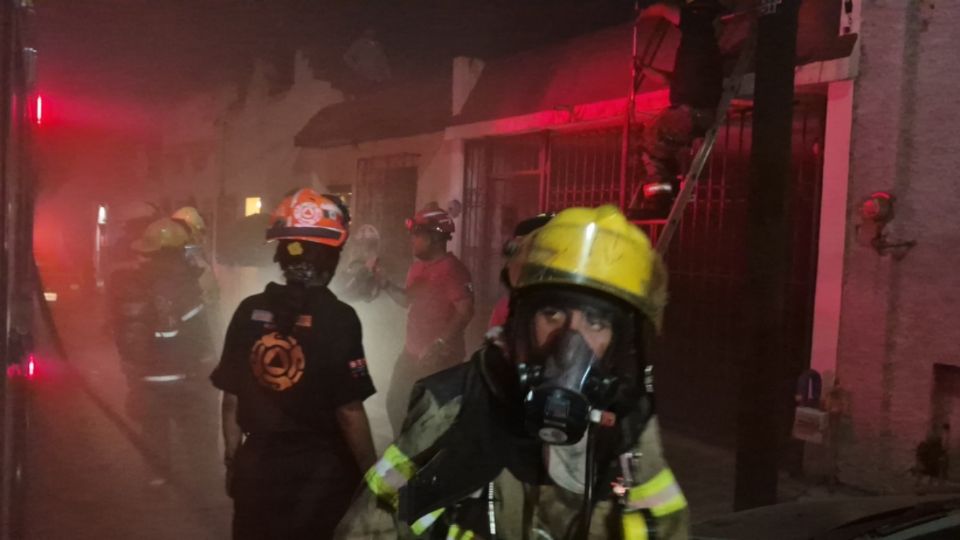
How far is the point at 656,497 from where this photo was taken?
170 cm

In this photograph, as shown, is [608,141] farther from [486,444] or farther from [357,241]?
[486,444]

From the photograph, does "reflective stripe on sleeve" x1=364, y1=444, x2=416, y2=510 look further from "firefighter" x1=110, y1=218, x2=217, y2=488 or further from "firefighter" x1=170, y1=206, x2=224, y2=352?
"firefighter" x1=170, y1=206, x2=224, y2=352

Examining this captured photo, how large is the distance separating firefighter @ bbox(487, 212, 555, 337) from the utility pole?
1322 mm

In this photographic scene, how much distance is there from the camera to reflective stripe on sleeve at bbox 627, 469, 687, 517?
1687 mm

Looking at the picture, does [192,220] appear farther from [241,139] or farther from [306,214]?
[241,139]

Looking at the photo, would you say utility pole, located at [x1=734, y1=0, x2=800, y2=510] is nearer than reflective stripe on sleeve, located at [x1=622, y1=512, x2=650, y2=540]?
No

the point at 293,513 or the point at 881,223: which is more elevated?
the point at 881,223

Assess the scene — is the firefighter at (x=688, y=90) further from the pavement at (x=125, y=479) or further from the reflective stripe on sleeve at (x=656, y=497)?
the reflective stripe on sleeve at (x=656, y=497)

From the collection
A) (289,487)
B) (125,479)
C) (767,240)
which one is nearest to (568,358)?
(289,487)

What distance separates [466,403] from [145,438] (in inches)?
258

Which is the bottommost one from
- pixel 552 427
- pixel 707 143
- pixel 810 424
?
pixel 810 424

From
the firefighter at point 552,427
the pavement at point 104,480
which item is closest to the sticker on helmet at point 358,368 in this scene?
the firefighter at point 552,427

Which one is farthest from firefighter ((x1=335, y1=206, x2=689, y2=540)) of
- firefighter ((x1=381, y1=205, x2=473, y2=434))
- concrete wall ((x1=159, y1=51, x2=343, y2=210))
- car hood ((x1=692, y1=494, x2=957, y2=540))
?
concrete wall ((x1=159, y1=51, x2=343, y2=210))

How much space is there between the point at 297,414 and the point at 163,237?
328 cm
